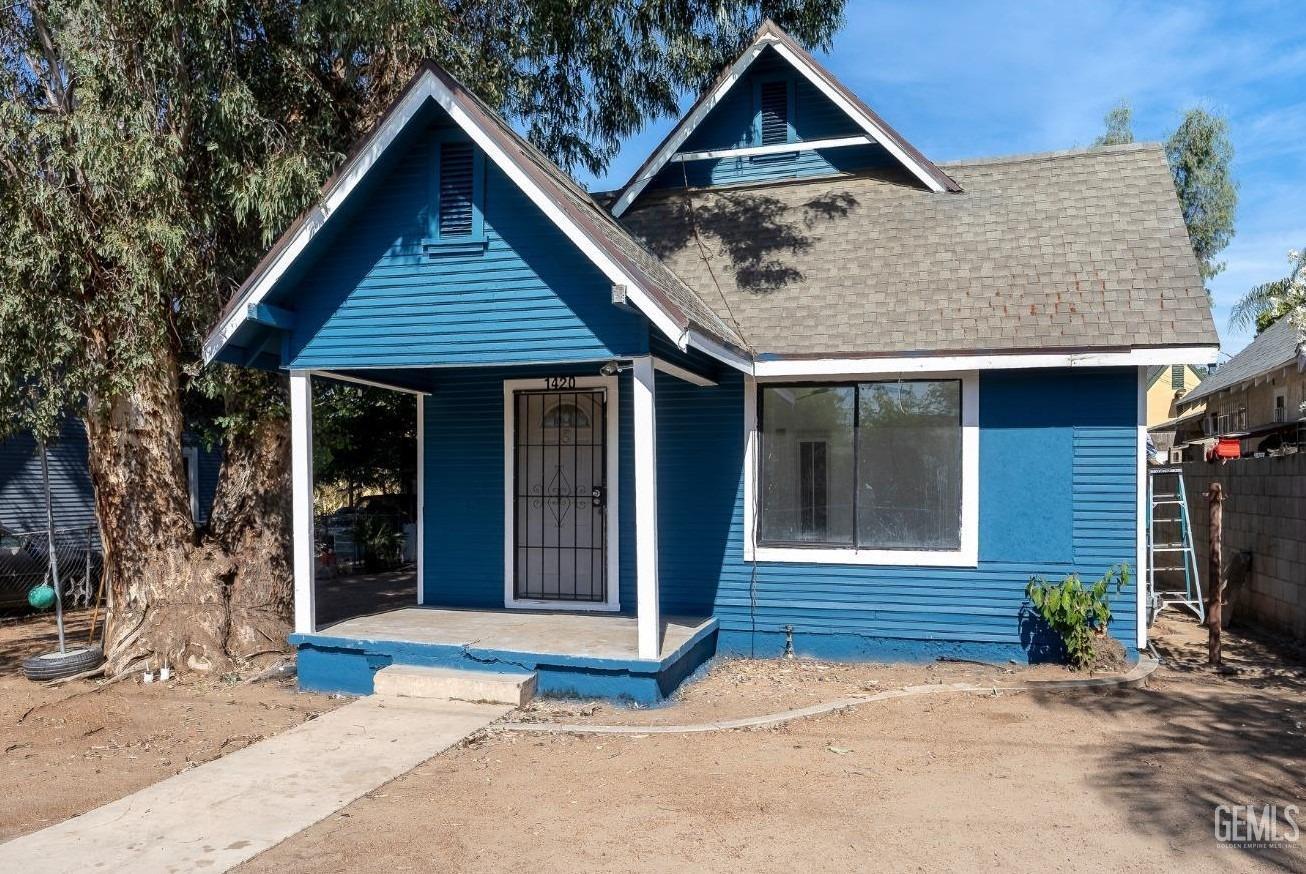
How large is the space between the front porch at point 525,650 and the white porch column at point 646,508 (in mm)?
267

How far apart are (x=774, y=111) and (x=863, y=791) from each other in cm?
831

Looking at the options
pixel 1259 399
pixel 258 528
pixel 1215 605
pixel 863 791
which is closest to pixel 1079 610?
pixel 1215 605

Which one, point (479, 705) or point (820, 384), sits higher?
point (820, 384)

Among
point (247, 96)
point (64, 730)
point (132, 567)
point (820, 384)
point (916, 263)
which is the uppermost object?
point (247, 96)

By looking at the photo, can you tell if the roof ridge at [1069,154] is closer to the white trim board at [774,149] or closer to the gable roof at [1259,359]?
the white trim board at [774,149]

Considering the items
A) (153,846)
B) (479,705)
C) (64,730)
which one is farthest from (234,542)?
(153,846)

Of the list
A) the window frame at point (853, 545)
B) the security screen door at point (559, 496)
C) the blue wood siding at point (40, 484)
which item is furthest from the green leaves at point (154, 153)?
the blue wood siding at point (40, 484)

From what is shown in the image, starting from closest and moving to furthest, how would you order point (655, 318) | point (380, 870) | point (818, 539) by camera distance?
point (380, 870), point (655, 318), point (818, 539)

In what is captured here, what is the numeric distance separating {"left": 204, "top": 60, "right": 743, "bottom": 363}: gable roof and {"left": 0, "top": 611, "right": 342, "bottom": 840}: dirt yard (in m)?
2.97

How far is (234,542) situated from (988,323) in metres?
7.60

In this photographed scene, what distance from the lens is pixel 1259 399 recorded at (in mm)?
23219

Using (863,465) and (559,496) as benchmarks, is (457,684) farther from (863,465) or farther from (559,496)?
(863,465)

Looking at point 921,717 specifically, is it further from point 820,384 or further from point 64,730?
point 64,730

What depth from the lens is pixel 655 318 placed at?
7000 millimetres
